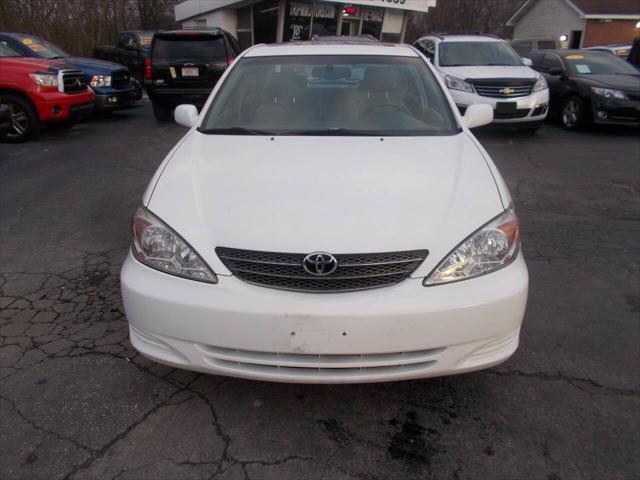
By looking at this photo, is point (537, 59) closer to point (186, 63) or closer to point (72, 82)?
point (186, 63)

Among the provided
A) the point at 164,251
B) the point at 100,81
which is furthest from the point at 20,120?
the point at 164,251

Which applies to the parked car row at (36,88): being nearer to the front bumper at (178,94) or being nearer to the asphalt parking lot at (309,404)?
the front bumper at (178,94)

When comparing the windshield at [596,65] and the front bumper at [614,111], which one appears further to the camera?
the windshield at [596,65]

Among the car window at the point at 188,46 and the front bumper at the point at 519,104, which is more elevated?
the car window at the point at 188,46

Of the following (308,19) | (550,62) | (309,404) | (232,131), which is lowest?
(309,404)

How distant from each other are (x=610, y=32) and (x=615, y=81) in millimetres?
26789

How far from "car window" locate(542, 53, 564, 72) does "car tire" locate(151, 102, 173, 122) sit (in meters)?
8.43

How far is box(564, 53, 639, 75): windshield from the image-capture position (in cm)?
1060

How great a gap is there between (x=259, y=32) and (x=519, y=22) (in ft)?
86.9

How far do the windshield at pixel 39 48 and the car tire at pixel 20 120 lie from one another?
143 centimetres

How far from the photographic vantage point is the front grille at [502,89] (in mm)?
9117

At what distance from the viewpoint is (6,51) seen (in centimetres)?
923

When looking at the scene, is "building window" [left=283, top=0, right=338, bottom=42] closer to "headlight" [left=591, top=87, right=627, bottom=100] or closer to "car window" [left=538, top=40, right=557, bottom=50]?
"car window" [left=538, top=40, right=557, bottom=50]

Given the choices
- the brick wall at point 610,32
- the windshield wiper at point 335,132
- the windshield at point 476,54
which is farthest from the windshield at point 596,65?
the brick wall at point 610,32
